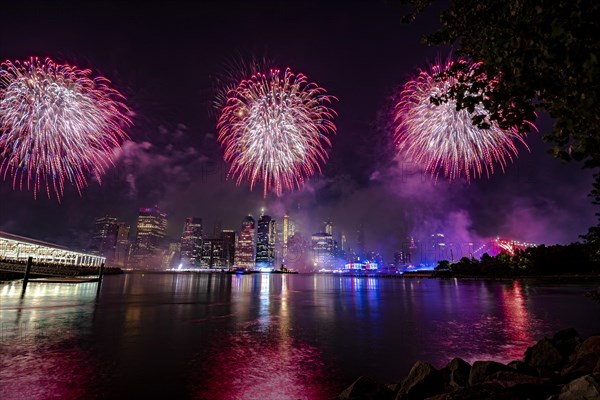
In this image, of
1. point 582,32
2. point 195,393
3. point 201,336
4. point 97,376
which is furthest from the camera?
point 201,336

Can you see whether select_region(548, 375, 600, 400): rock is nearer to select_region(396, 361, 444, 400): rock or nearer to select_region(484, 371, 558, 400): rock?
select_region(484, 371, 558, 400): rock

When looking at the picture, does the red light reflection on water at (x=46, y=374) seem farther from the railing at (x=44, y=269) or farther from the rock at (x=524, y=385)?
the railing at (x=44, y=269)

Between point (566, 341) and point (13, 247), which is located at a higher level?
point (13, 247)

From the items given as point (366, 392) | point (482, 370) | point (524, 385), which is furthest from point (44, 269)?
point (524, 385)

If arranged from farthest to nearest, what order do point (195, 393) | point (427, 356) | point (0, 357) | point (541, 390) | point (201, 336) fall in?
point (201, 336) < point (427, 356) < point (0, 357) < point (195, 393) < point (541, 390)

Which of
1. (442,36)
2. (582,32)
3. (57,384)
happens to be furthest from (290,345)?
(582,32)

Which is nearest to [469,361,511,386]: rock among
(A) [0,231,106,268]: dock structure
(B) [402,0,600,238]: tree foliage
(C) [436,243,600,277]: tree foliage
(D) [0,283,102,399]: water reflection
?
(B) [402,0,600,238]: tree foliage

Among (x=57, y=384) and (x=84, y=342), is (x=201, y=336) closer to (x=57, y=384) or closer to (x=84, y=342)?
(x=84, y=342)

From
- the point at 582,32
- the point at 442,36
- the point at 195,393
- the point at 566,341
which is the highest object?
the point at 442,36
